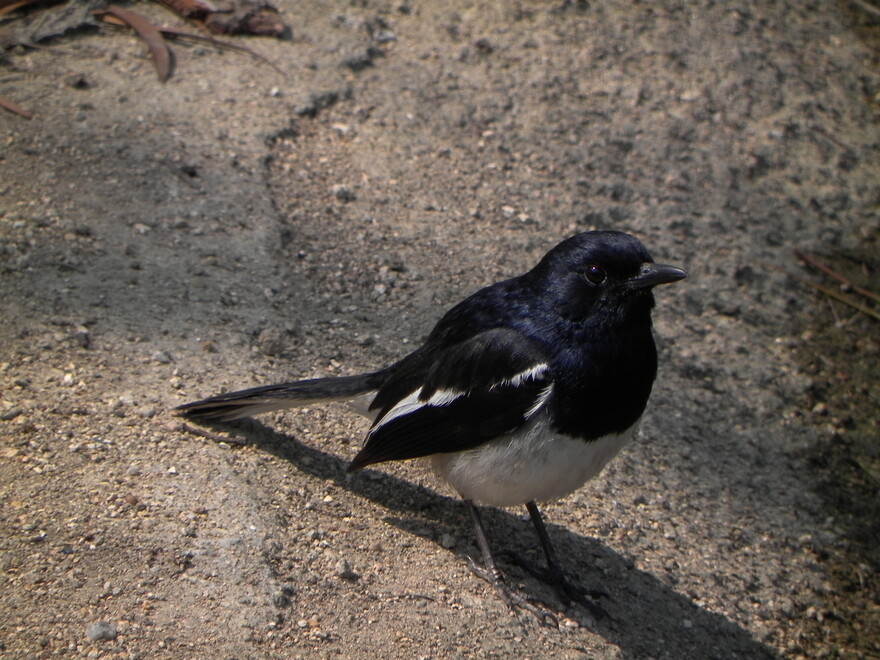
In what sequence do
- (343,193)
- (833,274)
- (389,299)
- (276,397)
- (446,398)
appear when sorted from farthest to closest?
(833,274), (343,193), (389,299), (276,397), (446,398)

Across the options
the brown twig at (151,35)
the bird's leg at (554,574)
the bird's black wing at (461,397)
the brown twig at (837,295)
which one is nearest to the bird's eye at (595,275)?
the bird's black wing at (461,397)

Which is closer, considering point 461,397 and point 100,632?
point 100,632

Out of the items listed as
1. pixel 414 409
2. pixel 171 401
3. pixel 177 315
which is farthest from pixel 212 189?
pixel 414 409

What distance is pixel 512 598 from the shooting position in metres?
3.84

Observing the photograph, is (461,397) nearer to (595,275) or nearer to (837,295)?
(595,275)

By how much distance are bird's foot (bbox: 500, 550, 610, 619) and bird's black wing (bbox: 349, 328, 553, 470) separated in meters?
0.68

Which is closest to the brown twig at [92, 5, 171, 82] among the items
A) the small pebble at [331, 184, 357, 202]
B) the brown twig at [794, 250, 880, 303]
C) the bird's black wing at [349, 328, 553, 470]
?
the small pebble at [331, 184, 357, 202]

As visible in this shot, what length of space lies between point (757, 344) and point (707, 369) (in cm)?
45

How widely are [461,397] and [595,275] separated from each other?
0.68 m

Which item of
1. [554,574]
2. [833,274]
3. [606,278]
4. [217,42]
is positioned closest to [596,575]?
[554,574]

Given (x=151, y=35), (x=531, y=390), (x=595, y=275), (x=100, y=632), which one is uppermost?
(x=595, y=275)

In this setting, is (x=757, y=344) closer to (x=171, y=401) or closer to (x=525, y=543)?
(x=525, y=543)

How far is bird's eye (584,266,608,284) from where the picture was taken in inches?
145

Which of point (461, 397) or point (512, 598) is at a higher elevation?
point (461, 397)
